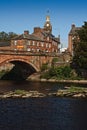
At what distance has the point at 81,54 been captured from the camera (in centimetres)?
12006

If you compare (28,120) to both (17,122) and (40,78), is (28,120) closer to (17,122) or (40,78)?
(17,122)

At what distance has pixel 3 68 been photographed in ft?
456

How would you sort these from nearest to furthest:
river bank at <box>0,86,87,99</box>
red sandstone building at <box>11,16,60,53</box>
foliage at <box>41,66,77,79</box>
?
river bank at <box>0,86,87,99</box>
foliage at <box>41,66,77,79</box>
red sandstone building at <box>11,16,60,53</box>

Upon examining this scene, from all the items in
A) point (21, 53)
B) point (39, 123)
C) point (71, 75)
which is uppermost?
point (21, 53)

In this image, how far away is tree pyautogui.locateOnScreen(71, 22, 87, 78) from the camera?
120 meters

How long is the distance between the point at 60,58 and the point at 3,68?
21485mm

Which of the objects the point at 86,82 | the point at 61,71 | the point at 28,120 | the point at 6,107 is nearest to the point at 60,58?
the point at 61,71

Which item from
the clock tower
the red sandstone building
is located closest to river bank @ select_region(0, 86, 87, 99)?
the red sandstone building

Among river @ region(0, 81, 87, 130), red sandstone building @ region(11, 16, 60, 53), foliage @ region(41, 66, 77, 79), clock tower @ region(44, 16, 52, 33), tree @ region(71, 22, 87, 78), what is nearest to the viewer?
river @ region(0, 81, 87, 130)

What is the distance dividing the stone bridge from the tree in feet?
37.2

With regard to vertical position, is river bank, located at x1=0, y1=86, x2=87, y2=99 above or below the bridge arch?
below

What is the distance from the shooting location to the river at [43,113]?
54.7m

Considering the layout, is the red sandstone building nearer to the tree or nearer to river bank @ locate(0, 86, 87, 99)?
the tree

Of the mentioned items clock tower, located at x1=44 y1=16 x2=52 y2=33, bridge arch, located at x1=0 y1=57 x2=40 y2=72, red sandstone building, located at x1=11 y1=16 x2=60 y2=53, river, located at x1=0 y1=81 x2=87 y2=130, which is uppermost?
clock tower, located at x1=44 y1=16 x2=52 y2=33
